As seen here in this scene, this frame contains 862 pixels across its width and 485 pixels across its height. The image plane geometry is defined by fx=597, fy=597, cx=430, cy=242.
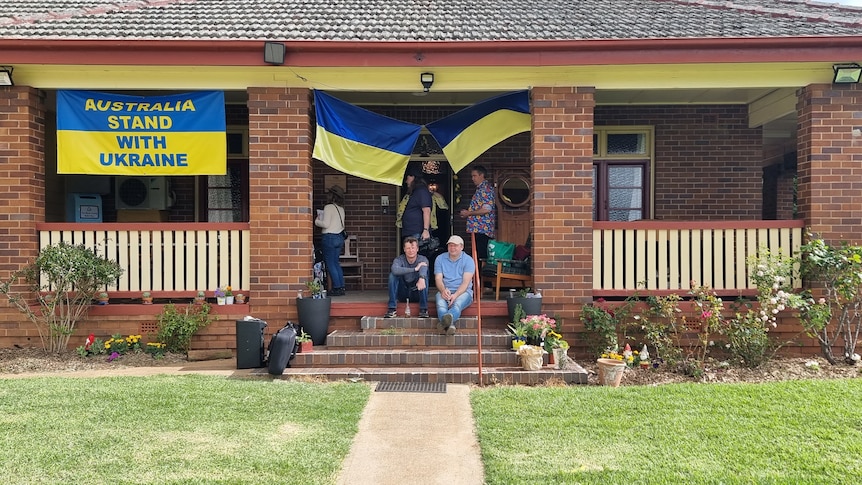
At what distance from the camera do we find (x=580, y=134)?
24.2ft

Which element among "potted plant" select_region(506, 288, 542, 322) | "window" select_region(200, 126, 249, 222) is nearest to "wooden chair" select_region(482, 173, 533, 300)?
"potted plant" select_region(506, 288, 542, 322)

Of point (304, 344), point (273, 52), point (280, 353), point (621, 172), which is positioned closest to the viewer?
point (280, 353)

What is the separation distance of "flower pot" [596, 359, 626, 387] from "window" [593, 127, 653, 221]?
170 inches

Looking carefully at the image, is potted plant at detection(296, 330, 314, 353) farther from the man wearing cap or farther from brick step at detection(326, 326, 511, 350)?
the man wearing cap

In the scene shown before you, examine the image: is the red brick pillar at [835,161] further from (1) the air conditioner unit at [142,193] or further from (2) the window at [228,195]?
(1) the air conditioner unit at [142,193]

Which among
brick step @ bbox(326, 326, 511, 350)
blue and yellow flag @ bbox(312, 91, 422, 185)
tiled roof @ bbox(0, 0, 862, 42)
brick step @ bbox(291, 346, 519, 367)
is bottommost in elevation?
brick step @ bbox(291, 346, 519, 367)

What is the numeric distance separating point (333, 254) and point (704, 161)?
6265mm

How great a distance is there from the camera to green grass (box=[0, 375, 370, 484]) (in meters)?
3.70

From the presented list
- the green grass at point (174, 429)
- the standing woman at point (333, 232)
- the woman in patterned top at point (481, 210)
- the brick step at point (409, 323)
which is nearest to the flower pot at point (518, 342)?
the brick step at point (409, 323)

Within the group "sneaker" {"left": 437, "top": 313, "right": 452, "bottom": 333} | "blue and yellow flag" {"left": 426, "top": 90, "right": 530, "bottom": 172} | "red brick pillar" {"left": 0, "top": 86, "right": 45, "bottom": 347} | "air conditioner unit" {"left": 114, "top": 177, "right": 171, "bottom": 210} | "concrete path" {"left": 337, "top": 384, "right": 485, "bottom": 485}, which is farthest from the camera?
"air conditioner unit" {"left": 114, "top": 177, "right": 171, "bottom": 210}

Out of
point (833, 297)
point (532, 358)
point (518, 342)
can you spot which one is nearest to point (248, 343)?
point (518, 342)

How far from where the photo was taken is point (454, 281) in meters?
7.23

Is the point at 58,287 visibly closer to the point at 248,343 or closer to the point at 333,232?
the point at 248,343

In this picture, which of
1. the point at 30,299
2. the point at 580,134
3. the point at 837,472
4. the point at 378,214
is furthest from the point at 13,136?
the point at 837,472
